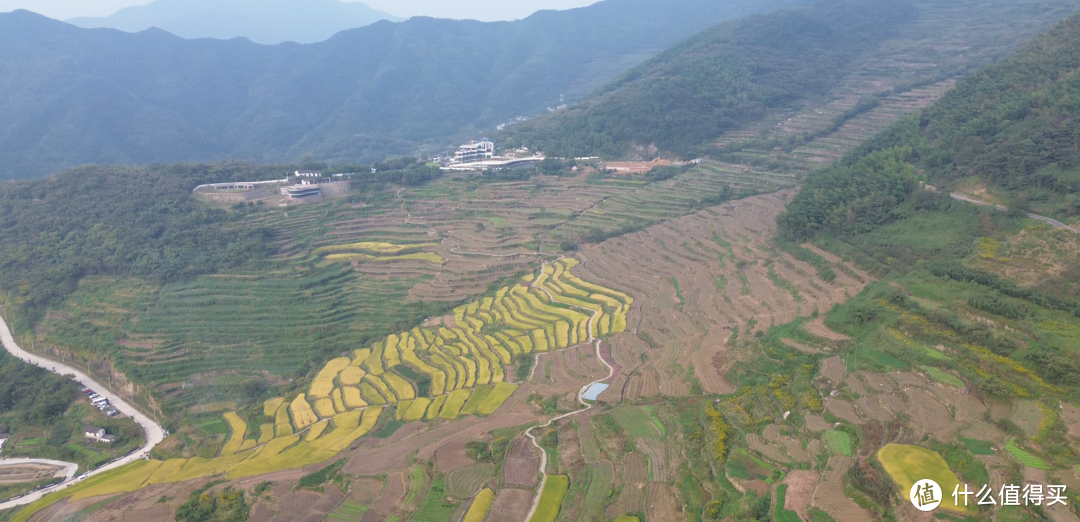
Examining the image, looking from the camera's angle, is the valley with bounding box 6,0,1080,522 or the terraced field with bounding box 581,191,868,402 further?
the terraced field with bounding box 581,191,868,402

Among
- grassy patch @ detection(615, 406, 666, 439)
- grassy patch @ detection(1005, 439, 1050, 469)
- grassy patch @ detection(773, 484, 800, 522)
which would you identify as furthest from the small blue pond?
grassy patch @ detection(1005, 439, 1050, 469)

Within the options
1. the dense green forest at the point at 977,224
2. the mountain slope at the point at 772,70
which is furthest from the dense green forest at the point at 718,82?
the dense green forest at the point at 977,224

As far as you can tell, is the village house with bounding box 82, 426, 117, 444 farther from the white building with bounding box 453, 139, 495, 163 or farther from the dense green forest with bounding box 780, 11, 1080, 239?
the white building with bounding box 453, 139, 495, 163

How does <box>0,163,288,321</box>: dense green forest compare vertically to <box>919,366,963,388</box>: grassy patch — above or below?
above

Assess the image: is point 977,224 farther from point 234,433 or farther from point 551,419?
point 234,433

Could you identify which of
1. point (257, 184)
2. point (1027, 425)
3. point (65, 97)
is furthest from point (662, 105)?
point (65, 97)

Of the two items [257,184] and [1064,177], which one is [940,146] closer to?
[1064,177]

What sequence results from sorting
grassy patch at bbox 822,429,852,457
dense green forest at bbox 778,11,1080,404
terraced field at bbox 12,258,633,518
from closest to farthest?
grassy patch at bbox 822,429,852,457 → dense green forest at bbox 778,11,1080,404 → terraced field at bbox 12,258,633,518

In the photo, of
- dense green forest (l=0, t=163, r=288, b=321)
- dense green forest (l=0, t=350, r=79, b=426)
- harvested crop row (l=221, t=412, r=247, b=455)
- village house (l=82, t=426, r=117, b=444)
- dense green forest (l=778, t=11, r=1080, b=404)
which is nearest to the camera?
dense green forest (l=778, t=11, r=1080, b=404)

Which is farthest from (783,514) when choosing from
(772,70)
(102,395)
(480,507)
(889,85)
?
(772,70)
